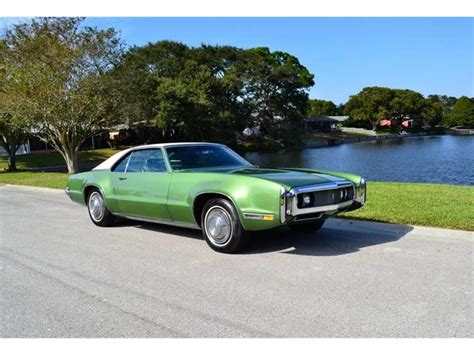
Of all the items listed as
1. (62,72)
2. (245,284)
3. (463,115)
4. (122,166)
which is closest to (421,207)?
(245,284)

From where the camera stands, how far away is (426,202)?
897cm

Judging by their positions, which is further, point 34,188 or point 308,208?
point 34,188

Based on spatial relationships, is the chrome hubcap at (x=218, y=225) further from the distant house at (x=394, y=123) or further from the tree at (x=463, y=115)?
the tree at (x=463, y=115)

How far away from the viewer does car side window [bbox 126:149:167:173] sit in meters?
7.03

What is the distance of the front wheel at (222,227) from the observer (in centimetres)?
585

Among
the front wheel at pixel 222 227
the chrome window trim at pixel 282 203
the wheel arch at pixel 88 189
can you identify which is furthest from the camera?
the wheel arch at pixel 88 189

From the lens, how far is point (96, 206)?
8.20 m

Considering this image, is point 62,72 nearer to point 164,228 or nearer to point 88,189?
point 88,189

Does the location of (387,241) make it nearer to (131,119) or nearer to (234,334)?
(234,334)

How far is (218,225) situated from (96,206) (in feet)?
9.90

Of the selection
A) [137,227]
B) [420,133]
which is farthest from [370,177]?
[420,133]

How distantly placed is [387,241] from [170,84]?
1494 inches

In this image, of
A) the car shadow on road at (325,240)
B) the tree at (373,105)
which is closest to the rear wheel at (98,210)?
the car shadow on road at (325,240)

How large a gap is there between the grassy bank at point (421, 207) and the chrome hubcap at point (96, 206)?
3.94m
